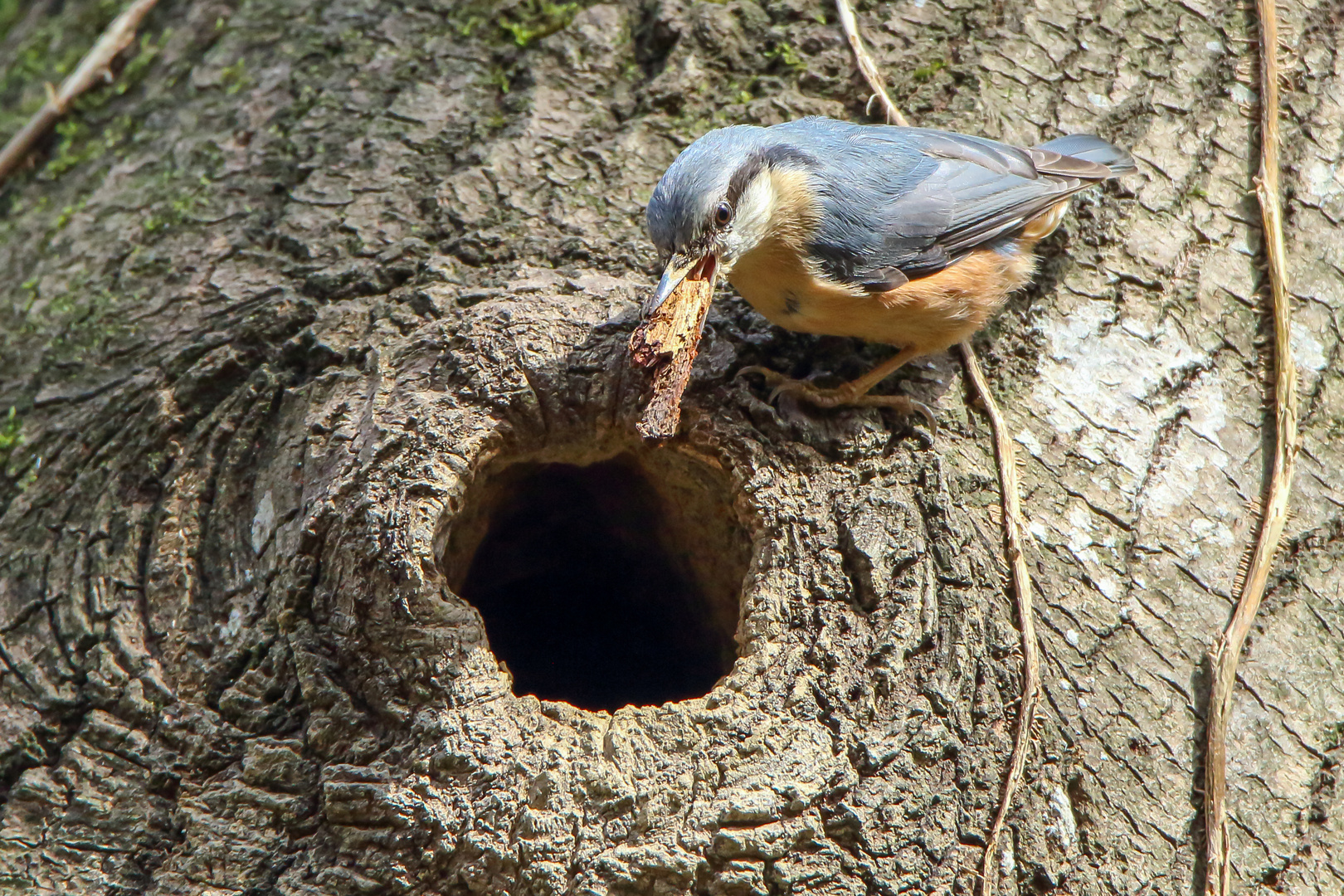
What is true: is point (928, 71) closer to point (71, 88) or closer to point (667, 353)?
point (667, 353)

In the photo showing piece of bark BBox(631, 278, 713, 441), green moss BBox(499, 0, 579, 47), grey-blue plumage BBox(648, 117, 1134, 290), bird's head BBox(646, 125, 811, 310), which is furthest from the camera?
green moss BBox(499, 0, 579, 47)

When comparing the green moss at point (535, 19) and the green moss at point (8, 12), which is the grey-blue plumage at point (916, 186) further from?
the green moss at point (8, 12)

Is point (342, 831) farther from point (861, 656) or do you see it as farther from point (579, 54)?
point (579, 54)

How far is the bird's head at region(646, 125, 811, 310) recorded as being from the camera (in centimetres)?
223

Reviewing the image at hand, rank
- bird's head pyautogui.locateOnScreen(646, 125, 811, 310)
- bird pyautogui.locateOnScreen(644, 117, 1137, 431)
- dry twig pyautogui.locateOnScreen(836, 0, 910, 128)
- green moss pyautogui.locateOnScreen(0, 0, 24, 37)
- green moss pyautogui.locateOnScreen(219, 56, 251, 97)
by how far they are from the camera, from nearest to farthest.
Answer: bird's head pyautogui.locateOnScreen(646, 125, 811, 310), bird pyautogui.locateOnScreen(644, 117, 1137, 431), dry twig pyautogui.locateOnScreen(836, 0, 910, 128), green moss pyautogui.locateOnScreen(219, 56, 251, 97), green moss pyautogui.locateOnScreen(0, 0, 24, 37)

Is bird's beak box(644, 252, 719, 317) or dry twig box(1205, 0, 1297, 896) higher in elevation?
bird's beak box(644, 252, 719, 317)

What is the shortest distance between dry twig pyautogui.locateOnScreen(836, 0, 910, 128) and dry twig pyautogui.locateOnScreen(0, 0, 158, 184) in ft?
7.06

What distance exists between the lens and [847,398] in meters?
2.32

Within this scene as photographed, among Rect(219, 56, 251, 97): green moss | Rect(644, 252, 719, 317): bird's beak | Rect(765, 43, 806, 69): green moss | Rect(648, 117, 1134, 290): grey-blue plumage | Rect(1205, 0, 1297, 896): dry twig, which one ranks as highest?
Rect(219, 56, 251, 97): green moss

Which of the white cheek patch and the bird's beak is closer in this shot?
the bird's beak

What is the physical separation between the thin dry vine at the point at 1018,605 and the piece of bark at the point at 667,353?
0.68m

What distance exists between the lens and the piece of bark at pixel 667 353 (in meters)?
2.08

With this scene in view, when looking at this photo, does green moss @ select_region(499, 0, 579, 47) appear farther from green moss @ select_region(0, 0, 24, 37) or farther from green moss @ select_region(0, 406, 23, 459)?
green moss @ select_region(0, 0, 24, 37)

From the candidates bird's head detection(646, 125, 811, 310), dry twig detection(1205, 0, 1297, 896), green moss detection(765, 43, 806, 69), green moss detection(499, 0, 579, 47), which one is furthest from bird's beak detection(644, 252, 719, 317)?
dry twig detection(1205, 0, 1297, 896)
